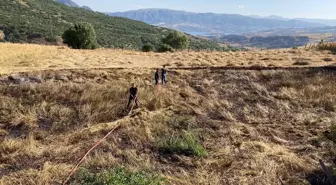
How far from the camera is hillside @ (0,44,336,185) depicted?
404 inches

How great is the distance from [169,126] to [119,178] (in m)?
5.51

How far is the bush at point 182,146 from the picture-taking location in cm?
1166

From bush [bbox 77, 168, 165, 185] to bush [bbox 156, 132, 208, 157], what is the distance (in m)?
2.26

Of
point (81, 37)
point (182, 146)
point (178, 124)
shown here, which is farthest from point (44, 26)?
point (182, 146)

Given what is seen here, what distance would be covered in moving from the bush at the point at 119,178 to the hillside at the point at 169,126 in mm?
33

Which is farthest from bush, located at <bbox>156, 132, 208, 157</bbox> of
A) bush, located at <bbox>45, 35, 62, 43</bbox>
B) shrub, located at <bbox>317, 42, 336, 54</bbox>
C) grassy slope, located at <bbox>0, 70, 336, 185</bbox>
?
bush, located at <bbox>45, 35, 62, 43</bbox>

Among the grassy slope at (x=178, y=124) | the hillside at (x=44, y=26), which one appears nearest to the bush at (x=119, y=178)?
the grassy slope at (x=178, y=124)

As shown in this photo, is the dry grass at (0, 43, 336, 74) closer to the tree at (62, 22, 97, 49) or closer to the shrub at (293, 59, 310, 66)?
the shrub at (293, 59, 310, 66)

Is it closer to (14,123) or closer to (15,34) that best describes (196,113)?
(14,123)

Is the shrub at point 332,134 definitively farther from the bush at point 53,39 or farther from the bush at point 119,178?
the bush at point 53,39

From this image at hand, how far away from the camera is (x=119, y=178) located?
29.6 feet

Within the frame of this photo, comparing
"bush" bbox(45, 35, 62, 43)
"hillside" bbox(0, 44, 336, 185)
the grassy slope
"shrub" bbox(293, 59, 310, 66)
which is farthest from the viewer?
"bush" bbox(45, 35, 62, 43)

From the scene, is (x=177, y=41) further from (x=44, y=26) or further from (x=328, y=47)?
(x=44, y=26)

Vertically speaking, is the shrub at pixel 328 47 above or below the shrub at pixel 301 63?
above
